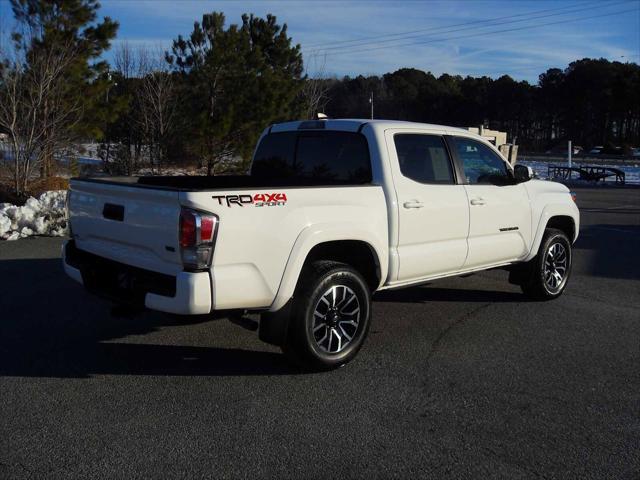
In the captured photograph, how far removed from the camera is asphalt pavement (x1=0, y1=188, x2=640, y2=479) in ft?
11.9

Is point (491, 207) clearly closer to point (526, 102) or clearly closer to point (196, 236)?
point (196, 236)

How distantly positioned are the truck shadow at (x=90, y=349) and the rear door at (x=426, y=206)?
4.93 feet

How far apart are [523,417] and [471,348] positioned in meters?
1.43

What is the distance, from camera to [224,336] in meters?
5.89

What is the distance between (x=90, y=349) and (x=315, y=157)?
8.44ft

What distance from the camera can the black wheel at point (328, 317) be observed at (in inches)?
189

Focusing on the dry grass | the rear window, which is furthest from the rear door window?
the dry grass

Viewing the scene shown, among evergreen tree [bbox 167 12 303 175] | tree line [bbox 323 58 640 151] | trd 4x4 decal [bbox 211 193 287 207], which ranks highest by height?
tree line [bbox 323 58 640 151]

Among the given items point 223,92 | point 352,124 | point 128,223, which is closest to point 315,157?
point 352,124

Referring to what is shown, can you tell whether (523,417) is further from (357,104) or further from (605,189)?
(357,104)

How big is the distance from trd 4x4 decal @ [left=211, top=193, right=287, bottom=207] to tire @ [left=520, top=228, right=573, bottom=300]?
3.68 meters

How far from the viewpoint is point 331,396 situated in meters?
4.55

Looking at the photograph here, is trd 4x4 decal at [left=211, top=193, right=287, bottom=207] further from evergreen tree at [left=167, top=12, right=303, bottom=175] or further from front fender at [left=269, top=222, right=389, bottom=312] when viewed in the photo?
evergreen tree at [left=167, top=12, right=303, bottom=175]

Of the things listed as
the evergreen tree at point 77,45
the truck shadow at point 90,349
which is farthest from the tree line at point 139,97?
the truck shadow at point 90,349
